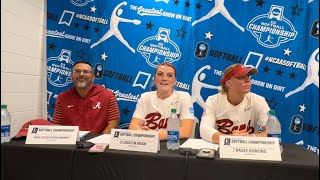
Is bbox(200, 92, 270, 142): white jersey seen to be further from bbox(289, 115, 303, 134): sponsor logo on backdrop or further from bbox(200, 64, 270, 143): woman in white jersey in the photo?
bbox(289, 115, 303, 134): sponsor logo on backdrop

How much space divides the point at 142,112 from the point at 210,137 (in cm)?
69

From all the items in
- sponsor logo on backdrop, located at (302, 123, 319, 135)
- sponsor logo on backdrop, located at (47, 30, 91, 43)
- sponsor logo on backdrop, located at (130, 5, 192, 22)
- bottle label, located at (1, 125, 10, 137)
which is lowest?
sponsor logo on backdrop, located at (302, 123, 319, 135)

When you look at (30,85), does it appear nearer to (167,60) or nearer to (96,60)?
(96,60)

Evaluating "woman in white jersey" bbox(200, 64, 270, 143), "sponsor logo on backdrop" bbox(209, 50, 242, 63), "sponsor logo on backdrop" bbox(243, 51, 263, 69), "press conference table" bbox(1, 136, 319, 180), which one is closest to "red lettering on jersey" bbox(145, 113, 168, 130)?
"woman in white jersey" bbox(200, 64, 270, 143)

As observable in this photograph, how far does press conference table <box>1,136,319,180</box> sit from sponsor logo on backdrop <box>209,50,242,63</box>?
1486 millimetres

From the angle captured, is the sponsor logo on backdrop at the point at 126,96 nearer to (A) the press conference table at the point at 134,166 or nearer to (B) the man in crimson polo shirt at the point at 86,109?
(B) the man in crimson polo shirt at the point at 86,109

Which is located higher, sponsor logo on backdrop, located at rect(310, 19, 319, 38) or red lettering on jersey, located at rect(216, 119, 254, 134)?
sponsor logo on backdrop, located at rect(310, 19, 319, 38)

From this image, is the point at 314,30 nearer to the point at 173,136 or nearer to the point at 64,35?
the point at 173,136

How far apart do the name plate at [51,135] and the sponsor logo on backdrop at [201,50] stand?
1732 mm

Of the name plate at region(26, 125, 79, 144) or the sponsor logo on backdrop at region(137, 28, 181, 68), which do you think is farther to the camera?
the sponsor logo on backdrop at region(137, 28, 181, 68)

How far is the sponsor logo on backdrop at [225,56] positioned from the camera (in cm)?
294

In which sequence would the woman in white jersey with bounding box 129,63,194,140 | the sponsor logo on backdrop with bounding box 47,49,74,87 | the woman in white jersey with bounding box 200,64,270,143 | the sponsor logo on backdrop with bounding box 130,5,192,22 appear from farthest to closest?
the sponsor logo on backdrop with bounding box 47,49,74,87 → the sponsor logo on backdrop with bounding box 130,5,192,22 → the woman in white jersey with bounding box 129,63,194,140 → the woman in white jersey with bounding box 200,64,270,143

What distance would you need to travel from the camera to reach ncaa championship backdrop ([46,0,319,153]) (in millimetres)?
2854

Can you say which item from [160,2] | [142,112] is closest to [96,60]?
[160,2]
